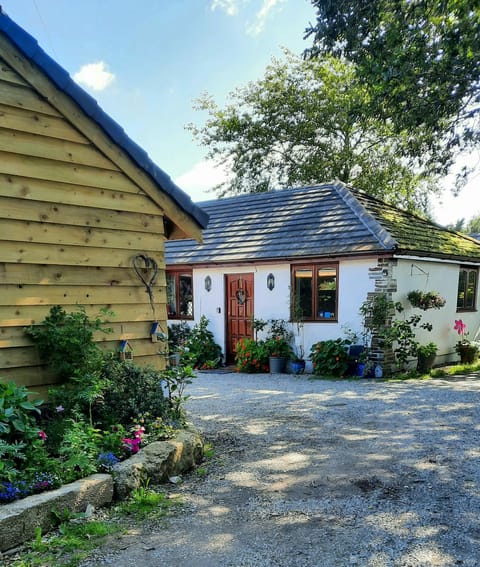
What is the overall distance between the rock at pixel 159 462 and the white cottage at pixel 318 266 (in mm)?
7018

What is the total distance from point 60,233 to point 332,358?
7.69 metres

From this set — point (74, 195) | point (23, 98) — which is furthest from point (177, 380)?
point (23, 98)

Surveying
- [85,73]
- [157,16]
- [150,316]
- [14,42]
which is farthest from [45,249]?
[157,16]

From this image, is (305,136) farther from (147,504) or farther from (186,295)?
(147,504)

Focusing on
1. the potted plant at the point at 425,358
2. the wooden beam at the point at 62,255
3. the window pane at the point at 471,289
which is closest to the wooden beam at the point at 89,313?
the wooden beam at the point at 62,255

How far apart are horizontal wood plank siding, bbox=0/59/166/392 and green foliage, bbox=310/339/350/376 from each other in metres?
6.17

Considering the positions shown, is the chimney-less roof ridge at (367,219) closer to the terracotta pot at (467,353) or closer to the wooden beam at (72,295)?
the terracotta pot at (467,353)

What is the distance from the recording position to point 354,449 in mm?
5262

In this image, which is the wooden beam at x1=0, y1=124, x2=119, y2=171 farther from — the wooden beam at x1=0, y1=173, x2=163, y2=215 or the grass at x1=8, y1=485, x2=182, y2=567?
the grass at x1=8, y1=485, x2=182, y2=567

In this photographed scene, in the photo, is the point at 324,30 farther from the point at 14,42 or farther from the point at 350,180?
the point at 350,180

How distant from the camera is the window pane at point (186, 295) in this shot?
14461mm

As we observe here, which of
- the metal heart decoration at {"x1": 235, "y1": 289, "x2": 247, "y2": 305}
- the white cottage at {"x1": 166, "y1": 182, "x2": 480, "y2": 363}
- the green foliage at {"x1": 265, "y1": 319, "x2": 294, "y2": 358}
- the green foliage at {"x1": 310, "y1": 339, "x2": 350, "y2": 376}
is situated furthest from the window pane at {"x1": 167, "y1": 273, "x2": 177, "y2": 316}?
the green foliage at {"x1": 310, "y1": 339, "x2": 350, "y2": 376}

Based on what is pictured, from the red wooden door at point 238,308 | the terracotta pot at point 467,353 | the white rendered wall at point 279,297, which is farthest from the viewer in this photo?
the red wooden door at point 238,308

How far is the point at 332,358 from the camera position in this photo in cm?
1086
